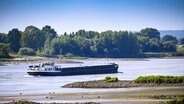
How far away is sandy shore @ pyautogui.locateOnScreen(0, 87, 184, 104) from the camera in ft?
186

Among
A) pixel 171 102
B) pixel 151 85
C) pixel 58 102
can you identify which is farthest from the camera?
pixel 151 85

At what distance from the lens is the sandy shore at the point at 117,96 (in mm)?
56719

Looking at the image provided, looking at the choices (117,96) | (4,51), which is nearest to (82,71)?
(117,96)

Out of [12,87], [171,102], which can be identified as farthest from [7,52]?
[171,102]

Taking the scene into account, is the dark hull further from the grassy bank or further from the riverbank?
the grassy bank

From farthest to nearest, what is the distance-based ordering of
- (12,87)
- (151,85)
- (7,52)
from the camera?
1. (7,52)
2. (12,87)
3. (151,85)

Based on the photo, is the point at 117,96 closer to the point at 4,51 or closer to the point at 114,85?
the point at 114,85

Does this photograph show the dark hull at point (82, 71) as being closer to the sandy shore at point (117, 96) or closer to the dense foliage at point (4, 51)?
the sandy shore at point (117, 96)

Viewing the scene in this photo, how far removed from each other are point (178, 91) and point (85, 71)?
154 ft

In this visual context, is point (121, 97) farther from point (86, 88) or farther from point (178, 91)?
point (86, 88)

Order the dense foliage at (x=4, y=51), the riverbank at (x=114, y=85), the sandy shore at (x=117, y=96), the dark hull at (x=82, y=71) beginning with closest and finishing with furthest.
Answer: the sandy shore at (x=117, y=96) < the riverbank at (x=114, y=85) < the dark hull at (x=82, y=71) < the dense foliage at (x=4, y=51)

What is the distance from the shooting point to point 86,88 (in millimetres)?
72312

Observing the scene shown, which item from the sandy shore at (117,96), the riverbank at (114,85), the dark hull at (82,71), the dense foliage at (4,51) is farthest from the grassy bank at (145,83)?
the dense foliage at (4,51)

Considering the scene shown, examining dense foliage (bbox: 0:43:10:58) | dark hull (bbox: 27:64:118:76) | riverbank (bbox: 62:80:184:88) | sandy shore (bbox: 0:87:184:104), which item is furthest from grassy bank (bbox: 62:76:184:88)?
dense foliage (bbox: 0:43:10:58)
